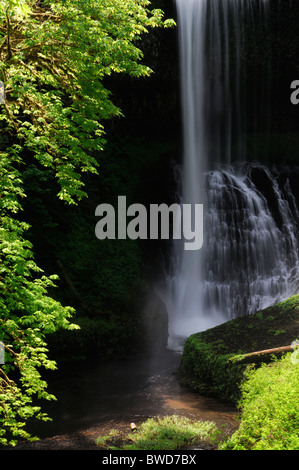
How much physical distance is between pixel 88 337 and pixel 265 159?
13.8 metres

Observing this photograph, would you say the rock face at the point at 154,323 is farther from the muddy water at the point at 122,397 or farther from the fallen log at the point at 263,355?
the fallen log at the point at 263,355

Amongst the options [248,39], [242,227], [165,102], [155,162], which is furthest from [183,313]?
[248,39]

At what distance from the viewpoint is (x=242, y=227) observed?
16.6 metres

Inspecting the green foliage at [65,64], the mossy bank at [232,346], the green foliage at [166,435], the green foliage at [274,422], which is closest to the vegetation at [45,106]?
the green foliage at [65,64]

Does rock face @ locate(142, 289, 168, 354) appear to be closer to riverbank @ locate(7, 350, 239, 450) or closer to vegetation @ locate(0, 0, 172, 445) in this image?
riverbank @ locate(7, 350, 239, 450)

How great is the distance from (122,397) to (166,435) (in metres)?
3.42

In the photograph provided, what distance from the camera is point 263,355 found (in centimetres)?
782

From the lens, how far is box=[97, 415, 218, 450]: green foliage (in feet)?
19.0

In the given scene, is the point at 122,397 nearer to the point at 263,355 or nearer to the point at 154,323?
the point at 263,355

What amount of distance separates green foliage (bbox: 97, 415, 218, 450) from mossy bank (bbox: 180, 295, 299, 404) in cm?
148

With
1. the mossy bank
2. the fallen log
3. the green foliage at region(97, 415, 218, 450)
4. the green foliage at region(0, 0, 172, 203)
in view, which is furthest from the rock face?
the green foliage at region(0, 0, 172, 203)

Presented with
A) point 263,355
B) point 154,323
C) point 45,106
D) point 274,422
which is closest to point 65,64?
point 45,106

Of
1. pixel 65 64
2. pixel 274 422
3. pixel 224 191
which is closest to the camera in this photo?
pixel 274 422

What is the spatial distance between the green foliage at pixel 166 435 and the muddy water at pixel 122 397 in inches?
16.5
